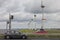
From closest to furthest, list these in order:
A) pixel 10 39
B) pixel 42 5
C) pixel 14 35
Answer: pixel 10 39
pixel 14 35
pixel 42 5

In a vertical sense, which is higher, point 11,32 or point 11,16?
point 11,16

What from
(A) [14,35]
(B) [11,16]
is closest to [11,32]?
(A) [14,35]

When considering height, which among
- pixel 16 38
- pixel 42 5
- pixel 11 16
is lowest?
pixel 16 38

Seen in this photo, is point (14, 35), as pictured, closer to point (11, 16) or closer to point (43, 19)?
point (11, 16)

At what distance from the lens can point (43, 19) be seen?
210 feet

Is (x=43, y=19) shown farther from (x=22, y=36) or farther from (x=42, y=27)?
(x=22, y=36)

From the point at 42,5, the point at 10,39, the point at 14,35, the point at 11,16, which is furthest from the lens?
the point at 42,5

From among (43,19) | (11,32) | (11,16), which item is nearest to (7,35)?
(11,32)

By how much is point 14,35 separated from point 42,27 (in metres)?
31.5

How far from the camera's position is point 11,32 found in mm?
35125

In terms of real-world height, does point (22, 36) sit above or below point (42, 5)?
below

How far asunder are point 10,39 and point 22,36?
3881mm

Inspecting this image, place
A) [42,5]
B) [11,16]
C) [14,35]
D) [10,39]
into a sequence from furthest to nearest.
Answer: [42,5] < [11,16] < [14,35] < [10,39]

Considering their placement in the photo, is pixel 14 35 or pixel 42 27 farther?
pixel 42 27
